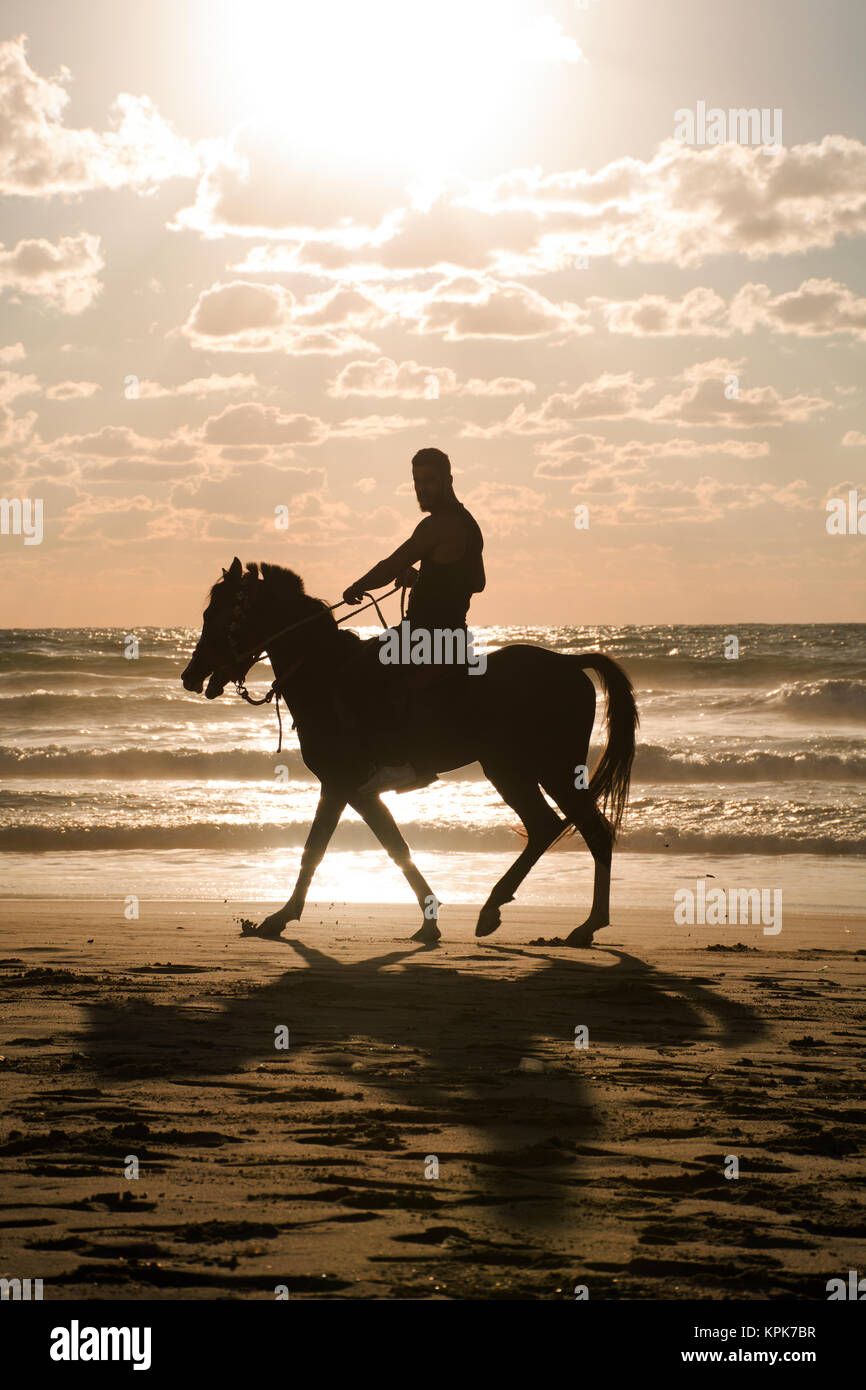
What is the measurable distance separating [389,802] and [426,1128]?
1359 centimetres

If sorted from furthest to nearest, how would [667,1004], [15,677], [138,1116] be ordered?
1. [15,677]
2. [667,1004]
3. [138,1116]

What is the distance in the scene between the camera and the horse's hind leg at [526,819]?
816 cm

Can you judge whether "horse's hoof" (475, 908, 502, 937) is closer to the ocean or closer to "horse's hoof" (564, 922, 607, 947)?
"horse's hoof" (564, 922, 607, 947)

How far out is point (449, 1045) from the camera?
524 cm

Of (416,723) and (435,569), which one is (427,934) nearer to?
(416,723)

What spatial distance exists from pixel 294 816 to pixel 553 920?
280 inches

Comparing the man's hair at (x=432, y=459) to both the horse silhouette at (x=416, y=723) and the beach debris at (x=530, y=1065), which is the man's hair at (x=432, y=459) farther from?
the beach debris at (x=530, y=1065)

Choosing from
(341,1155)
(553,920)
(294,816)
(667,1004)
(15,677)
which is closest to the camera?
(341,1155)

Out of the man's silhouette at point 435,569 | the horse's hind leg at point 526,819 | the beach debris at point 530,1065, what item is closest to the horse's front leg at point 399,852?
the horse's hind leg at point 526,819

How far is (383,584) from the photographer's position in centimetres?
775

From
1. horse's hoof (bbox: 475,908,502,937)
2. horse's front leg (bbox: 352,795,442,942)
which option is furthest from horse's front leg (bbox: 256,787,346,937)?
horse's hoof (bbox: 475,908,502,937)

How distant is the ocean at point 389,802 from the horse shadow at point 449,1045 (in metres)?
3.59
